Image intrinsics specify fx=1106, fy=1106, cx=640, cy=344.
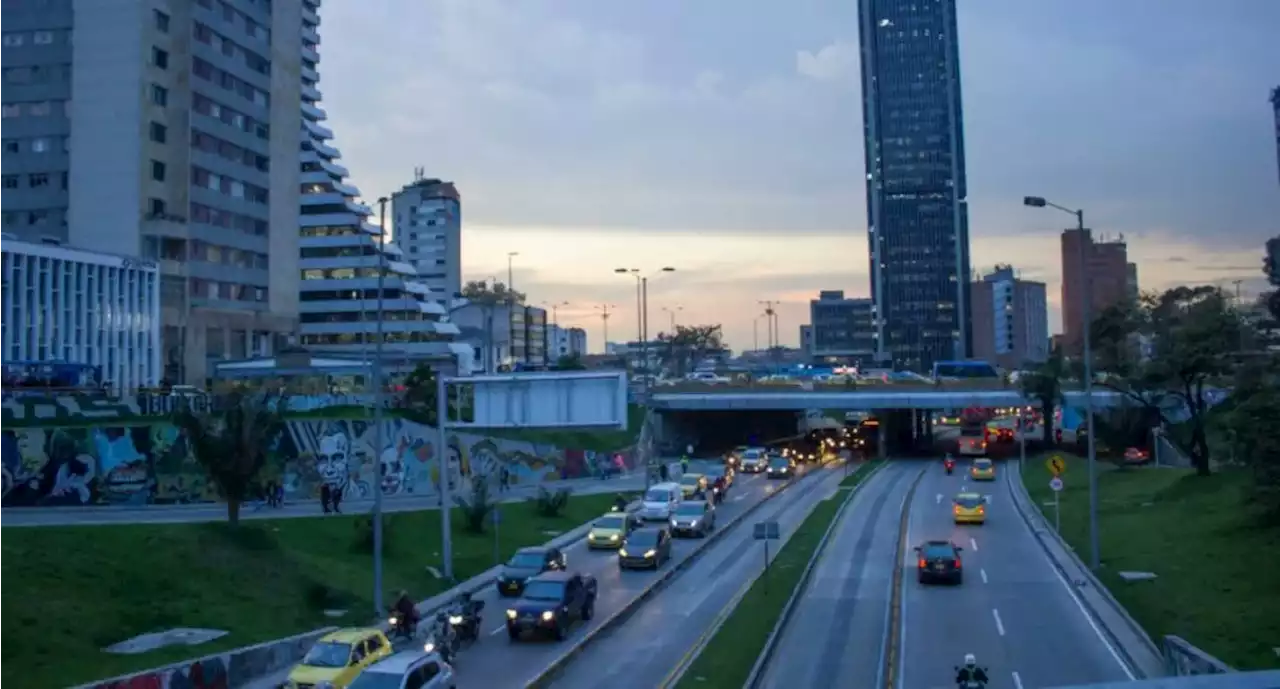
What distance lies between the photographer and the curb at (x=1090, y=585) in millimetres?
23938

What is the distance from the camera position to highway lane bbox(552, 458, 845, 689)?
76.0ft

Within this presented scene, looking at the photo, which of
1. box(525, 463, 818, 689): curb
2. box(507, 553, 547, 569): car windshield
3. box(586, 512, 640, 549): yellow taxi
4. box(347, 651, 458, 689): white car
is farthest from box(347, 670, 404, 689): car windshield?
box(586, 512, 640, 549): yellow taxi

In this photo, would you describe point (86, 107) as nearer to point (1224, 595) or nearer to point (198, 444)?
point (198, 444)

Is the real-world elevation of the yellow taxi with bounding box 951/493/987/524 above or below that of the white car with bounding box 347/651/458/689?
below

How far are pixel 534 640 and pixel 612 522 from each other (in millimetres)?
17435

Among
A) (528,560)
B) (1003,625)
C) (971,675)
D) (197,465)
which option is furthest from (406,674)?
(197,465)

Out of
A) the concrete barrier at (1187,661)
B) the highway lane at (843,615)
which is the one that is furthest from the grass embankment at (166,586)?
the concrete barrier at (1187,661)

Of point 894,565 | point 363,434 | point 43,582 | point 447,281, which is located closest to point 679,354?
point 447,281

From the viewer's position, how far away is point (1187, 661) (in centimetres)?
1973

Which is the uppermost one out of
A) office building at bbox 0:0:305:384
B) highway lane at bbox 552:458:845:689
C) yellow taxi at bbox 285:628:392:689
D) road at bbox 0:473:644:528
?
office building at bbox 0:0:305:384

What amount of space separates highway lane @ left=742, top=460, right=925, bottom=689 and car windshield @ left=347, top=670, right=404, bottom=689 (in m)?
7.66

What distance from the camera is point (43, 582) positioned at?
24516mm

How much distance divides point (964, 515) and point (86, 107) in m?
58.0

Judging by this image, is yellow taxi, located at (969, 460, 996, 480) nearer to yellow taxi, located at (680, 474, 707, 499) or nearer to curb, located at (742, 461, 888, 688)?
curb, located at (742, 461, 888, 688)
